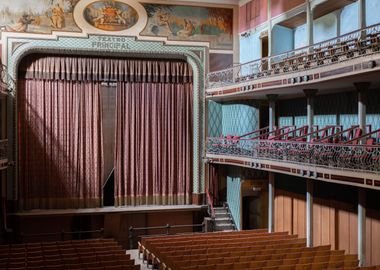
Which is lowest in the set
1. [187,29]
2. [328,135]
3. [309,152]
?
[309,152]

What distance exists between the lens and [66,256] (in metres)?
11.5

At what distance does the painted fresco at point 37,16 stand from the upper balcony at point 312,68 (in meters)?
5.59

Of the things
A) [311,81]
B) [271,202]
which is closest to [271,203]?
[271,202]

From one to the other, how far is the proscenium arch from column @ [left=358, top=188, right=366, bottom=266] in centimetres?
752

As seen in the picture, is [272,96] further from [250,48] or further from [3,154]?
[3,154]

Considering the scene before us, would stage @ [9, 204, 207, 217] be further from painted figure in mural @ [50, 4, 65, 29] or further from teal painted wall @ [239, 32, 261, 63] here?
painted figure in mural @ [50, 4, 65, 29]

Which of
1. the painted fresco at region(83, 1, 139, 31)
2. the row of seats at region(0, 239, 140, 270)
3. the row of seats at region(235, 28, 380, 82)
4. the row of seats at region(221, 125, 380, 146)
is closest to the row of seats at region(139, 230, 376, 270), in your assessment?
the row of seats at region(0, 239, 140, 270)

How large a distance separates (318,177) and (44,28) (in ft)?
35.3

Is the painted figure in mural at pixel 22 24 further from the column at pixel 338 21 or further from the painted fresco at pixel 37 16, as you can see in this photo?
the column at pixel 338 21

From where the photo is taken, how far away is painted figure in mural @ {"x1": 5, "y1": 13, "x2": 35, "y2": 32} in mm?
16714

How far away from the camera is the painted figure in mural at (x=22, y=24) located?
16.7 m

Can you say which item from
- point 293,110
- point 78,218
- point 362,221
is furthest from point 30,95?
point 362,221

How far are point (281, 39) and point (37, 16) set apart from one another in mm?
8540

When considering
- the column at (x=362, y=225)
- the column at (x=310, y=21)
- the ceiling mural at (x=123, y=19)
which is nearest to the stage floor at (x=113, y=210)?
the ceiling mural at (x=123, y=19)
